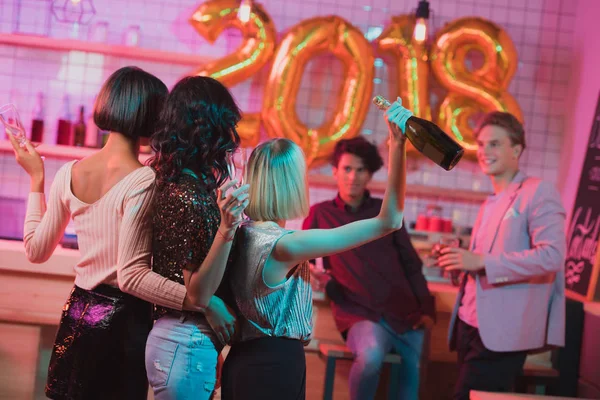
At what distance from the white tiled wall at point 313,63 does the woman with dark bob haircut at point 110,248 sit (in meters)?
2.42

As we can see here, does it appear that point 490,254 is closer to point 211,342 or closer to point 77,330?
point 211,342

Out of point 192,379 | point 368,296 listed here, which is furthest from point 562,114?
point 192,379

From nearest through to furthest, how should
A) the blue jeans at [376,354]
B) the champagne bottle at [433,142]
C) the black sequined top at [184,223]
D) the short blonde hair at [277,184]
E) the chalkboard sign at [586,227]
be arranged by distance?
1. the champagne bottle at [433,142]
2. the black sequined top at [184,223]
3. the short blonde hair at [277,184]
4. the blue jeans at [376,354]
5. the chalkboard sign at [586,227]

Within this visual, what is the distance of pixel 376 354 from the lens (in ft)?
11.2

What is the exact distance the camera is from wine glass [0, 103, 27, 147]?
7.73ft

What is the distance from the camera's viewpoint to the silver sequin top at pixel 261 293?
195 cm

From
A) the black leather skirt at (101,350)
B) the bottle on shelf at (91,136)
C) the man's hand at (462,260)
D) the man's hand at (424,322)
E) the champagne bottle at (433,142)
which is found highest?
the champagne bottle at (433,142)

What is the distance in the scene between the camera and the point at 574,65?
4758 millimetres

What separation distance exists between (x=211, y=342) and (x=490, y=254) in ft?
5.12

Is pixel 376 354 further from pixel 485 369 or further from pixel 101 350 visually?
pixel 101 350

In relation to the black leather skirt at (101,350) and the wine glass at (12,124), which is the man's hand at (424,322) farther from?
the wine glass at (12,124)

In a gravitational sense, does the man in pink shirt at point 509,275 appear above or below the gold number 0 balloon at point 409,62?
below

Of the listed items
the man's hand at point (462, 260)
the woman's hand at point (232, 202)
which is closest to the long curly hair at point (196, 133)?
the woman's hand at point (232, 202)

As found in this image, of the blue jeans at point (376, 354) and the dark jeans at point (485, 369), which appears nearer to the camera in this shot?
the dark jeans at point (485, 369)
